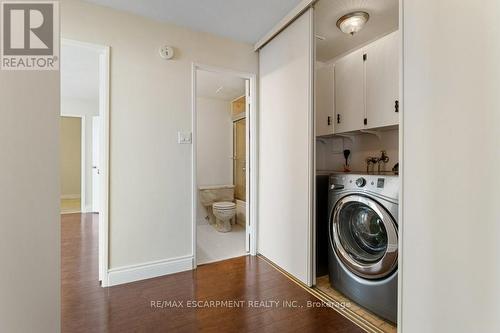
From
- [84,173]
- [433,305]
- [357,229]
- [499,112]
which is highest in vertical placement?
[499,112]

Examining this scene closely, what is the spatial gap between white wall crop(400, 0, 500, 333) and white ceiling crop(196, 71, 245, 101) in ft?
7.64

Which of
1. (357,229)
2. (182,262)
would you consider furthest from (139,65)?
(357,229)

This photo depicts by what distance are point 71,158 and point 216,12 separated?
6428 millimetres

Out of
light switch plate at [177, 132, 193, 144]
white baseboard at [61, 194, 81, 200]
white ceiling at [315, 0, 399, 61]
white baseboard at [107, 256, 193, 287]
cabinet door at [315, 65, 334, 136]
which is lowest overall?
white baseboard at [107, 256, 193, 287]

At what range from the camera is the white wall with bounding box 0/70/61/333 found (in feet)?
2.30

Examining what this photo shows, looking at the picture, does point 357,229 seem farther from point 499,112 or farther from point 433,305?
point 499,112

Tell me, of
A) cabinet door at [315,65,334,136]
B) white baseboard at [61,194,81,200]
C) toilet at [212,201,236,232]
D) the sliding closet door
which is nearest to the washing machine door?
the sliding closet door

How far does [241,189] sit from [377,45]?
9.65ft

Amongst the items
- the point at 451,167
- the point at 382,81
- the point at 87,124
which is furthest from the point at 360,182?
the point at 87,124

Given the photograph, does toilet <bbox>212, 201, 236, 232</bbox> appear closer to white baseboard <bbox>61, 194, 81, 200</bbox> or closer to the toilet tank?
the toilet tank

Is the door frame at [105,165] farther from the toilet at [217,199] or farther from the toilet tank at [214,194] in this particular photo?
the toilet tank at [214,194]

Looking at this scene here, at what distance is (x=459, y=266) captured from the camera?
3.53 feet

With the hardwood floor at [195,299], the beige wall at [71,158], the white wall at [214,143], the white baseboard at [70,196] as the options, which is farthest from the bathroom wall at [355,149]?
the white baseboard at [70,196]

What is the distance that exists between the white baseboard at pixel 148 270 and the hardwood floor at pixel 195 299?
2.5 inches
